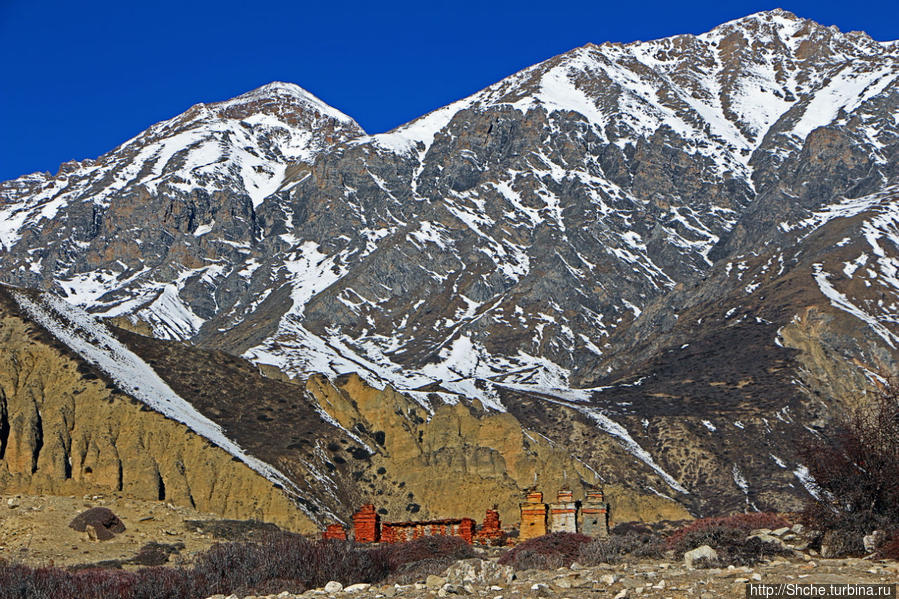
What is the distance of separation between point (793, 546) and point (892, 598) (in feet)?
31.1

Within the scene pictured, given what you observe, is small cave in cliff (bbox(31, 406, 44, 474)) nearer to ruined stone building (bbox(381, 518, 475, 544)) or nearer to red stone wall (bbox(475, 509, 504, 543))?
ruined stone building (bbox(381, 518, 475, 544))

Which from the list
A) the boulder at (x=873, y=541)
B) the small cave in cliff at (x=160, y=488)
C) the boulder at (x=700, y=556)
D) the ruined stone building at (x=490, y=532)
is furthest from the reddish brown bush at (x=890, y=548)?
the small cave in cliff at (x=160, y=488)

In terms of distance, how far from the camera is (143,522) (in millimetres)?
36812

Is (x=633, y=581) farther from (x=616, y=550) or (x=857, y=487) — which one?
(x=857, y=487)

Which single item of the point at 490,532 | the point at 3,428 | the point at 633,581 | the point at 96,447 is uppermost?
the point at 3,428

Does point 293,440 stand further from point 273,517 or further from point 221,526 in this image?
point 221,526

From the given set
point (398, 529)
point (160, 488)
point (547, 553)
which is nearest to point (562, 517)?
point (398, 529)

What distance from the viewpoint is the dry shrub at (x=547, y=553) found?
24500mm

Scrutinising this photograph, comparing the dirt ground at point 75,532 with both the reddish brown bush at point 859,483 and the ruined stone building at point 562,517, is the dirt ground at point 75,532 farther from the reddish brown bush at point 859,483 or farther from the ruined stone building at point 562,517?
the reddish brown bush at point 859,483

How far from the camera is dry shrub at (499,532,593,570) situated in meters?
24.5

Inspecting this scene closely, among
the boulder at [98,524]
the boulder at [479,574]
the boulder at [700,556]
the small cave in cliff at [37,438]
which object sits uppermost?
the small cave in cliff at [37,438]

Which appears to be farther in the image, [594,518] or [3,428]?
[3,428]

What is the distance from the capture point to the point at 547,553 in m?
25.9

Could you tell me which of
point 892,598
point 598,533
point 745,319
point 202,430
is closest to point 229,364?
point 202,430
